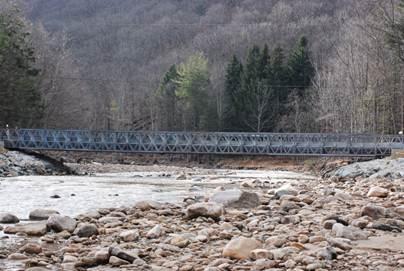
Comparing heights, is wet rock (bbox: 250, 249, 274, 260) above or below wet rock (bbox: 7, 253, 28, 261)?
above

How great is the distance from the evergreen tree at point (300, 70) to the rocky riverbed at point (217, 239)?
2029 inches

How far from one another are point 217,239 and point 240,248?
125cm

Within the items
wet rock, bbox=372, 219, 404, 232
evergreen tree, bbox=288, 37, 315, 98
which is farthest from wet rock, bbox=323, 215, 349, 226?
evergreen tree, bbox=288, 37, 315, 98

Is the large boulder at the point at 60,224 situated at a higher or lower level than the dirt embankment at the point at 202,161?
higher

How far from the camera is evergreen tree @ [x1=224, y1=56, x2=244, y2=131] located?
62500 mm

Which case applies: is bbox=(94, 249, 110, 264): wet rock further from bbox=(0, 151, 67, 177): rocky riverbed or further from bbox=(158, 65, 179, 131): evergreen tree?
bbox=(158, 65, 179, 131): evergreen tree

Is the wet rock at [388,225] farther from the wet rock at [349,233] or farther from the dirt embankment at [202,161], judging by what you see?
the dirt embankment at [202,161]

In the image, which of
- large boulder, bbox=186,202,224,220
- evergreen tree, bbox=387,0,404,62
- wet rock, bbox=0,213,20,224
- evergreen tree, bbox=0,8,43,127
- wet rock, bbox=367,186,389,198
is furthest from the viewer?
evergreen tree, bbox=0,8,43,127

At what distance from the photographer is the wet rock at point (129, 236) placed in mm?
8789

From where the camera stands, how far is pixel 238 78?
211ft

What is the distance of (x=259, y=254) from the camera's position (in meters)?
7.22

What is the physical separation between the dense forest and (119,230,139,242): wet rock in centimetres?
2620

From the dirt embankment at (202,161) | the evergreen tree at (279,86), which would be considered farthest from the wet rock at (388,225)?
the evergreen tree at (279,86)

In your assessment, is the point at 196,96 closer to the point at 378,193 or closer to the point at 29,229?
the point at 378,193
